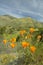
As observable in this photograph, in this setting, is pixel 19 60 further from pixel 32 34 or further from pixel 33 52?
pixel 32 34

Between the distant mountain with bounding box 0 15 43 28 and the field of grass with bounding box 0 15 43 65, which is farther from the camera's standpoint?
the distant mountain with bounding box 0 15 43 28

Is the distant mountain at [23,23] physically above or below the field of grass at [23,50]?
below

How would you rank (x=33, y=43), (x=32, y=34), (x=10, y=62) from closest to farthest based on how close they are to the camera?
(x=10, y=62)
(x=33, y=43)
(x=32, y=34)

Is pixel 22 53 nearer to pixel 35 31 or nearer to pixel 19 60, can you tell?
pixel 19 60

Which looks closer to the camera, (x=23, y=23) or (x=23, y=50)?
(x=23, y=50)

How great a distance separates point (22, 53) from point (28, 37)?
1.74 feet

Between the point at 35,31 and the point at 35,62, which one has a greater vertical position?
the point at 35,31

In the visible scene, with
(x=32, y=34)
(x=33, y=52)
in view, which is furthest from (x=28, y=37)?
(x=33, y=52)

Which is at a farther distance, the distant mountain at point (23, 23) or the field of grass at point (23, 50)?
the distant mountain at point (23, 23)

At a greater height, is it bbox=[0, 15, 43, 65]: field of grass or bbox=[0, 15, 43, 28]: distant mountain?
bbox=[0, 15, 43, 65]: field of grass

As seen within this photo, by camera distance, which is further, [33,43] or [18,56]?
[33,43]

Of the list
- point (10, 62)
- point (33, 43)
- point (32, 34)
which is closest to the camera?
point (10, 62)

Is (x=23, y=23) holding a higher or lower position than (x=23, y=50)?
lower

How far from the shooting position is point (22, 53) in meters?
3.73
